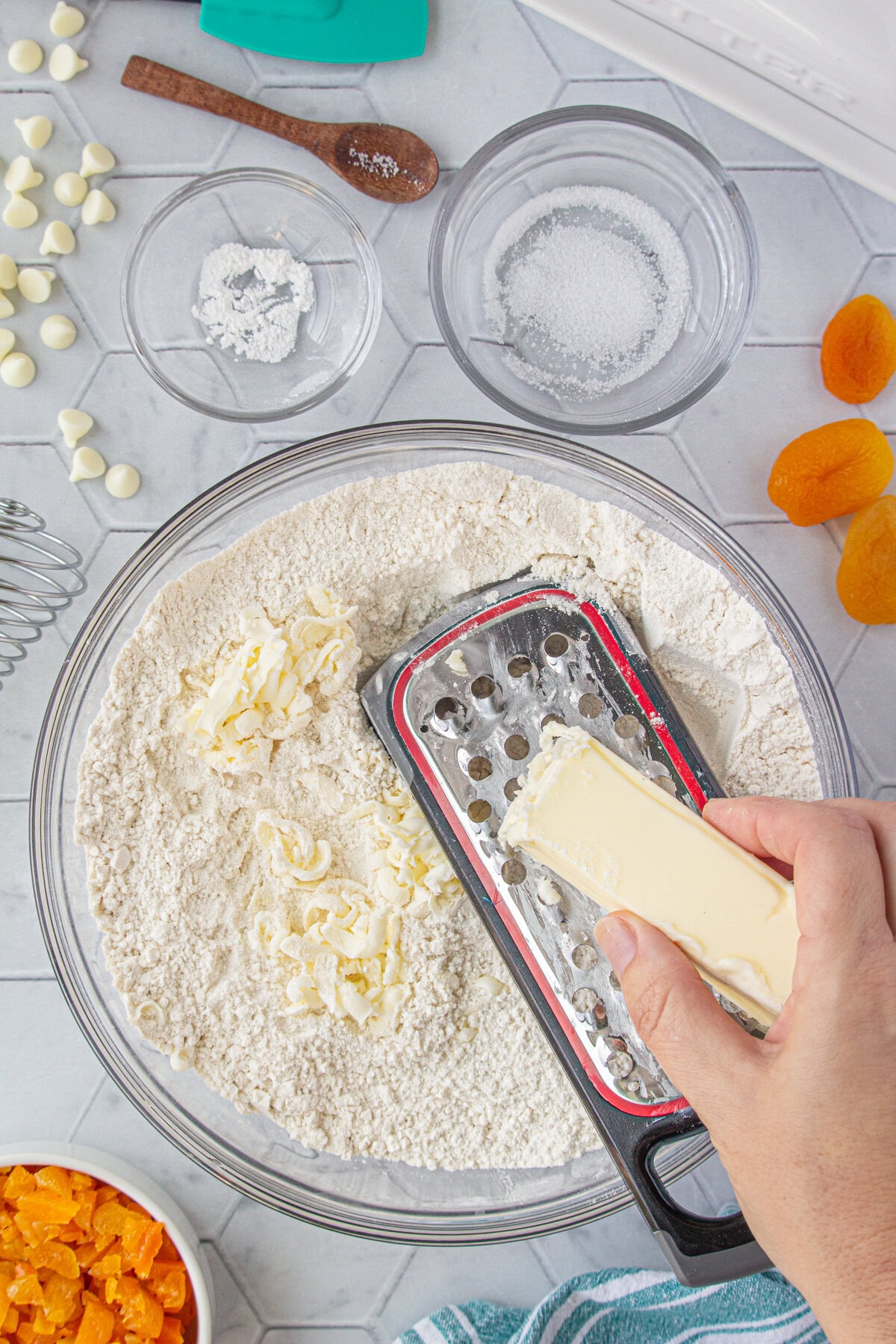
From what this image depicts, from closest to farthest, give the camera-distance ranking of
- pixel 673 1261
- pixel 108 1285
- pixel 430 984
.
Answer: pixel 673 1261 → pixel 430 984 → pixel 108 1285

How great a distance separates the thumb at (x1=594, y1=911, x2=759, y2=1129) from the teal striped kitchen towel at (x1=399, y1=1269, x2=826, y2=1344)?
0.49 meters

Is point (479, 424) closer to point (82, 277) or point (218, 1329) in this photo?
point (82, 277)

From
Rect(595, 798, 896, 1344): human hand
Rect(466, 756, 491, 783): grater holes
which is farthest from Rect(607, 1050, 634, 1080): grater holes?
Rect(466, 756, 491, 783): grater holes

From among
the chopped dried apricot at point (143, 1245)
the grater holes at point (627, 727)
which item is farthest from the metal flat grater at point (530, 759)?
the chopped dried apricot at point (143, 1245)

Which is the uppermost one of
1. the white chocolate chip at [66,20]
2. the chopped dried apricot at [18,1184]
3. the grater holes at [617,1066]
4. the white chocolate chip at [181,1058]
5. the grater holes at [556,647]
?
the white chocolate chip at [66,20]

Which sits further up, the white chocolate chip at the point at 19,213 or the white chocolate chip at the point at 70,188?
the white chocolate chip at the point at 70,188

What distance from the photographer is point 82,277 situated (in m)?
0.90

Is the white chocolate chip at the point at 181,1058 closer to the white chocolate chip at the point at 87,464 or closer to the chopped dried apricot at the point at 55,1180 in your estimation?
the chopped dried apricot at the point at 55,1180

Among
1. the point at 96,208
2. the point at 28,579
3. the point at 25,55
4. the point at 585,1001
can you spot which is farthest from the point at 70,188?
the point at 585,1001

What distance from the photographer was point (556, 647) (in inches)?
28.5

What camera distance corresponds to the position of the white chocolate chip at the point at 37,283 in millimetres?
878

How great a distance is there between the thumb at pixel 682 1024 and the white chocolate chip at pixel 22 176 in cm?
86

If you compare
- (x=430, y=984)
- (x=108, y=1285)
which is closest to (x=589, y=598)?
(x=430, y=984)

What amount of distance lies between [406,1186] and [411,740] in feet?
1.35
